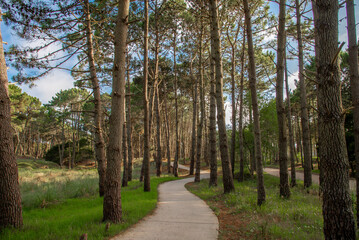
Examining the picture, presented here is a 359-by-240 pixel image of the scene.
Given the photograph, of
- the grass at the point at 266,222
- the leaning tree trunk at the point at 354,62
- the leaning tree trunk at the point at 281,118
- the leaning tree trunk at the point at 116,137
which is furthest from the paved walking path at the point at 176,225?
the leaning tree trunk at the point at 354,62

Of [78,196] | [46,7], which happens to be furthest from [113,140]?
[78,196]

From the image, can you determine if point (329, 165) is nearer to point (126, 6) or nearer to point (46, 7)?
point (126, 6)

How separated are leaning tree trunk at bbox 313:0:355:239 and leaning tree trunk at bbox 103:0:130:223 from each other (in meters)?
4.03

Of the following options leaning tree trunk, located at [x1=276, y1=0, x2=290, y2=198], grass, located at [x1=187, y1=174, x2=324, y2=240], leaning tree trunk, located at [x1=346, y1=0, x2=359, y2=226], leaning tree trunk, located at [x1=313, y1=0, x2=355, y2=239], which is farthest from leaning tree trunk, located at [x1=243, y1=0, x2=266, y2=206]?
leaning tree trunk, located at [x1=313, y1=0, x2=355, y2=239]

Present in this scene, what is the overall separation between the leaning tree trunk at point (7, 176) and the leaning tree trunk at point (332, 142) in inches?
220

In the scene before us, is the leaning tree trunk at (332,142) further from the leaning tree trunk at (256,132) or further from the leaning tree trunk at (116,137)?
the leaning tree trunk at (116,137)

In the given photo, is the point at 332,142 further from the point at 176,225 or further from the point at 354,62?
the point at 176,225

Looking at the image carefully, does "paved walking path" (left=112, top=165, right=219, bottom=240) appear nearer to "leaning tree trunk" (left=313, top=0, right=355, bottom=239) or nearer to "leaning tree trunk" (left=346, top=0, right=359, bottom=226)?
"leaning tree trunk" (left=313, top=0, right=355, bottom=239)

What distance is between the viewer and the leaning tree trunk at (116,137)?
4738mm

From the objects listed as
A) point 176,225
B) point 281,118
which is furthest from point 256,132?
point 176,225

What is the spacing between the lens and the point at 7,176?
4125 millimetres

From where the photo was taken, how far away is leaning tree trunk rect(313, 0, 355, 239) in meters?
3.07

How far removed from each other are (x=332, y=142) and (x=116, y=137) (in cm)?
423

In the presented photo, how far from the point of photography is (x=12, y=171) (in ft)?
13.8
